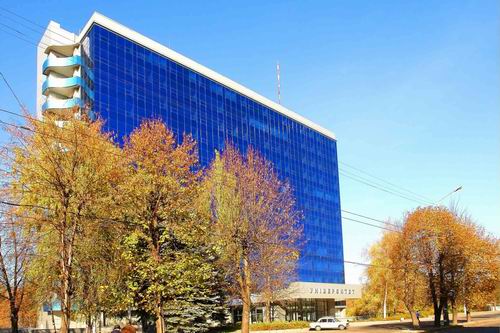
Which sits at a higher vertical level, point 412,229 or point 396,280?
point 412,229

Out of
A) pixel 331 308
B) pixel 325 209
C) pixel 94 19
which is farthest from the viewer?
pixel 325 209

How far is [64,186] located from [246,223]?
510 inches

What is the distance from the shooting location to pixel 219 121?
8219 centimetres

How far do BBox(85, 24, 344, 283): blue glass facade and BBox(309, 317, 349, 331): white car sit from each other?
18.1 m

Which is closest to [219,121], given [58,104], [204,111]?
[204,111]

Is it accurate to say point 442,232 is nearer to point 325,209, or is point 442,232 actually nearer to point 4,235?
point 4,235

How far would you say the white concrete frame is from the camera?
6519cm

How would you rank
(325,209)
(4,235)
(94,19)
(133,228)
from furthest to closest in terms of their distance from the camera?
(325,209)
(94,19)
(4,235)
(133,228)

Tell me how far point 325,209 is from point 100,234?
8587cm

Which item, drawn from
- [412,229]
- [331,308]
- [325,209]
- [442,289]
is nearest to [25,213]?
[412,229]

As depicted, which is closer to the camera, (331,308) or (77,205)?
(77,205)

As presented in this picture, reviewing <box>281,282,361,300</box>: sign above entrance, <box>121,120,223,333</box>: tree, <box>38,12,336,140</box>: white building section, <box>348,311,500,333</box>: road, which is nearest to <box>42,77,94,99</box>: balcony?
<box>38,12,336,140</box>: white building section

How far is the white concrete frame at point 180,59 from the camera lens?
65.2m

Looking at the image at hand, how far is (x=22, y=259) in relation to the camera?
29812 millimetres
